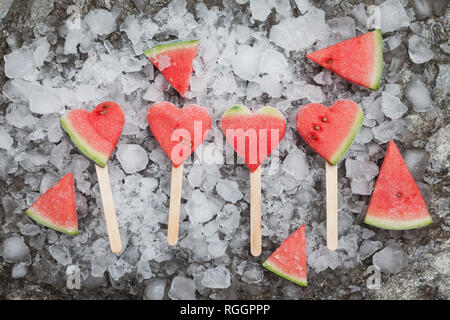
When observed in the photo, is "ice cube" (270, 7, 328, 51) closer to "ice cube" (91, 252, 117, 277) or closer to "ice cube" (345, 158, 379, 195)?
"ice cube" (345, 158, 379, 195)

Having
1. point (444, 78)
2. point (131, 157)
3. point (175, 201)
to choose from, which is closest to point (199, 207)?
point (175, 201)

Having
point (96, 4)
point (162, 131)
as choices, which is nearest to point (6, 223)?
point (162, 131)

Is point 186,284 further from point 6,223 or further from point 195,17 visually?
point 195,17

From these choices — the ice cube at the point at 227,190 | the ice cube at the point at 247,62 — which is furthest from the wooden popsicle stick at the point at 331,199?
the ice cube at the point at 247,62

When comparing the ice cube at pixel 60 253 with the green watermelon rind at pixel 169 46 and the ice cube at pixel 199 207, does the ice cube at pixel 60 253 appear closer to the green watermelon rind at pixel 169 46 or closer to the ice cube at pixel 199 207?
the ice cube at pixel 199 207

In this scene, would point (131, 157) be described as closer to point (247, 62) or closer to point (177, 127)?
point (177, 127)

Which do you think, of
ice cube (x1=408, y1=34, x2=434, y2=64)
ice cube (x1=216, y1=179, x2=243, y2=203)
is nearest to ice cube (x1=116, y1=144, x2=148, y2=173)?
ice cube (x1=216, y1=179, x2=243, y2=203)
